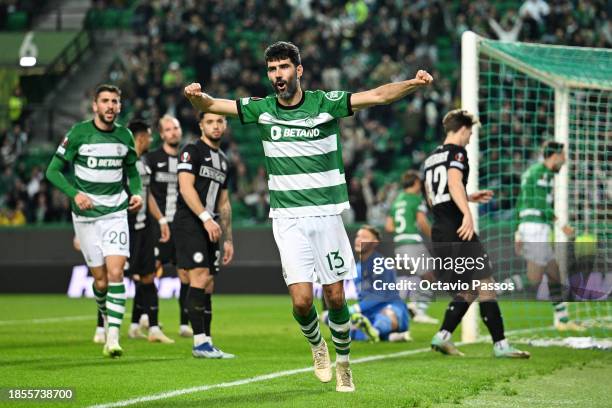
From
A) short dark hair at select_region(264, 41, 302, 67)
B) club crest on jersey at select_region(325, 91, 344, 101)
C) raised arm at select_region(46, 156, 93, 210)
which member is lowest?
raised arm at select_region(46, 156, 93, 210)

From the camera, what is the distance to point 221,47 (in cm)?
2630

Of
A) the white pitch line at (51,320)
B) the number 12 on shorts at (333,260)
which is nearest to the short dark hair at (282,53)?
the number 12 on shorts at (333,260)

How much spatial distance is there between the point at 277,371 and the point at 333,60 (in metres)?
16.9

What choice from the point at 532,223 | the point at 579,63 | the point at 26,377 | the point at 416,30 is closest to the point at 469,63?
the point at 579,63

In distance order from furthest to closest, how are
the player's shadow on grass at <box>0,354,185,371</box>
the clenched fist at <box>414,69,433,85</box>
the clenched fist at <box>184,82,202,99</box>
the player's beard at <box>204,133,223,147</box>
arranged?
the player's beard at <box>204,133,223,147</box> → the player's shadow on grass at <box>0,354,185,371</box> → the clenched fist at <box>184,82,202,99</box> → the clenched fist at <box>414,69,433,85</box>

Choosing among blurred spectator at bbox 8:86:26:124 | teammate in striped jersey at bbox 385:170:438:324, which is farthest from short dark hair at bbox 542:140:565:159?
blurred spectator at bbox 8:86:26:124

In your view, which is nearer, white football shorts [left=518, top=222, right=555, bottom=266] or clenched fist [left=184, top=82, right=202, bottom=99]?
clenched fist [left=184, top=82, right=202, bottom=99]

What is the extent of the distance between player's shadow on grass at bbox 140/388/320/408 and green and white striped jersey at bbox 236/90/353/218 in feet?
3.86

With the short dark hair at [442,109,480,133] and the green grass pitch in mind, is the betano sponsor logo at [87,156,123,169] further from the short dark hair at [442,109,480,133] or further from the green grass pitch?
the short dark hair at [442,109,480,133]

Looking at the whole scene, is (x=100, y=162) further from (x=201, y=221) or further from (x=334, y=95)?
(x=334, y=95)

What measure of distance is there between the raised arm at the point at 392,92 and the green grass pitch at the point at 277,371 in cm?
190

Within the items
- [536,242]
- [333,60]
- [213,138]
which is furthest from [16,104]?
[213,138]

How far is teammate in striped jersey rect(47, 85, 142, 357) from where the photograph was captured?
991 centimetres

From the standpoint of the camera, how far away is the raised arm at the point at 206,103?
292 inches
